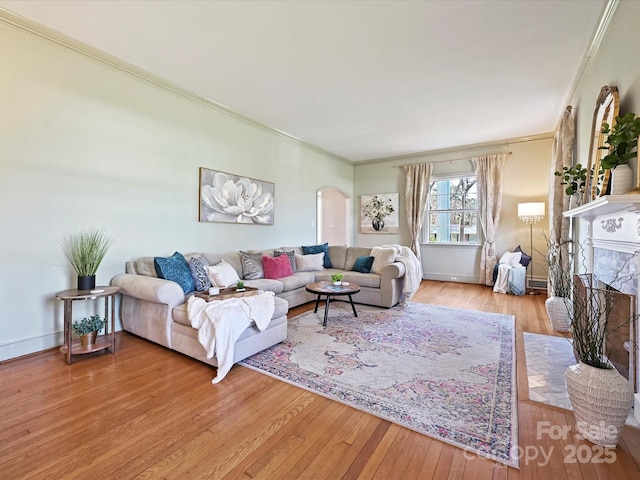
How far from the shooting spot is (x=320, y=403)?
1.97 meters

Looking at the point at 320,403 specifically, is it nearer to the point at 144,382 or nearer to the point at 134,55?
the point at 144,382

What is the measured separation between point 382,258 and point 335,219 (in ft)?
12.1

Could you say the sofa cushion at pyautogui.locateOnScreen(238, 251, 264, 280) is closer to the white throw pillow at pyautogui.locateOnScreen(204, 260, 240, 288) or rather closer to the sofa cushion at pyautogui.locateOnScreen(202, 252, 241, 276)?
the sofa cushion at pyautogui.locateOnScreen(202, 252, 241, 276)

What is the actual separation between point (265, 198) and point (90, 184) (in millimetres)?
2534

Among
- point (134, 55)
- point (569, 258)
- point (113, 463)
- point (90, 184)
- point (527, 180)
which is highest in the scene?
point (134, 55)

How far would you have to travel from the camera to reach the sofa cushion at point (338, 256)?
17.6ft

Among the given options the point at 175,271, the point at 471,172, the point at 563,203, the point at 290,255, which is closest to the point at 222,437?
the point at 175,271

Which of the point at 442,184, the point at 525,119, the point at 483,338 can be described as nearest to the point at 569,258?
the point at 483,338

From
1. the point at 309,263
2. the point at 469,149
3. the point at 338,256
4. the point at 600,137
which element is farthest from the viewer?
the point at 469,149

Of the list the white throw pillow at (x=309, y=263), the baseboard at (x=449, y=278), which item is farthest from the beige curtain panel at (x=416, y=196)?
the white throw pillow at (x=309, y=263)

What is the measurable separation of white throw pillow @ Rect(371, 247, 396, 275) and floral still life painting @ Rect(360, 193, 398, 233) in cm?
272

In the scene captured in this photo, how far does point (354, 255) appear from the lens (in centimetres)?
529

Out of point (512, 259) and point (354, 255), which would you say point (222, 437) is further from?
point (512, 259)

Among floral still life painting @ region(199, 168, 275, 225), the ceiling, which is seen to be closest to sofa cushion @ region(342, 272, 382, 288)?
floral still life painting @ region(199, 168, 275, 225)
